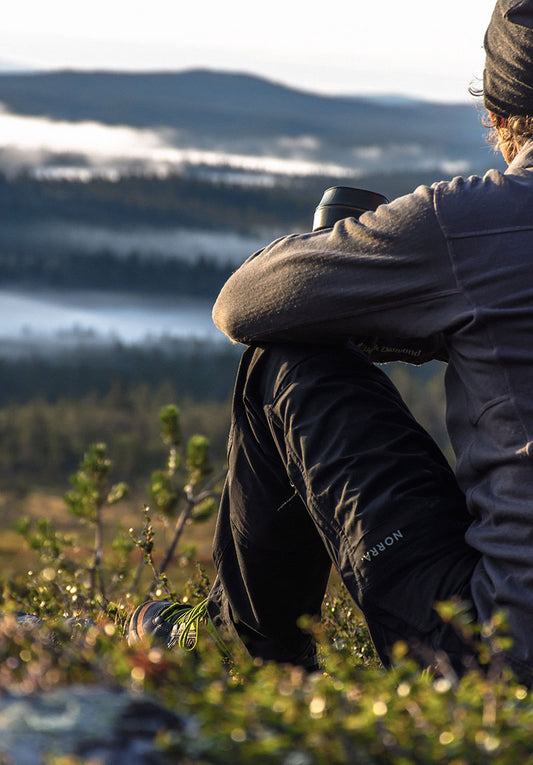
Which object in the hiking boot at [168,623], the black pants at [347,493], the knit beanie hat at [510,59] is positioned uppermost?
the knit beanie hat at [510,59]

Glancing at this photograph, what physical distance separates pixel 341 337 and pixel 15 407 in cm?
9974

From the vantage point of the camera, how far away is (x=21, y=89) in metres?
117

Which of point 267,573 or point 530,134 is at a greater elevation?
point 530,134

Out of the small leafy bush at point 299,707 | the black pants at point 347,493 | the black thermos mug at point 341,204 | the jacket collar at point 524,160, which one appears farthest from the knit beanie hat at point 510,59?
the small leafy bush at point 299,707

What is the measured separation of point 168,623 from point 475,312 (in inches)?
62.3

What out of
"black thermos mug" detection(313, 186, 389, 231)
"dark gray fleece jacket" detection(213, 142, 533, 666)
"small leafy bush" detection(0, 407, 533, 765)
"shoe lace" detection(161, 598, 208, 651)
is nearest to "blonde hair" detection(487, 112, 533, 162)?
"dark gray fleece jacket" detection(213, 142, 533, 666)

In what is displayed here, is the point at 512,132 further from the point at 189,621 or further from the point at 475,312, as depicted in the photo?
the point at 189,621

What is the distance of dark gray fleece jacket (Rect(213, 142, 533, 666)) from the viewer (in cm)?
205

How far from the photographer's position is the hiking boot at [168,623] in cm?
289

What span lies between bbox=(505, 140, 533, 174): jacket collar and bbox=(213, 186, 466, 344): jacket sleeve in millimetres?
274

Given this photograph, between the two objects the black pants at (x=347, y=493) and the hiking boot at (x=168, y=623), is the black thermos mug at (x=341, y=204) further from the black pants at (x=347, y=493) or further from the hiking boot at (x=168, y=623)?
the hiking boot at (x=168, y=623)

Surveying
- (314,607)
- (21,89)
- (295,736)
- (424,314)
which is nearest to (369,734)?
(295,736)

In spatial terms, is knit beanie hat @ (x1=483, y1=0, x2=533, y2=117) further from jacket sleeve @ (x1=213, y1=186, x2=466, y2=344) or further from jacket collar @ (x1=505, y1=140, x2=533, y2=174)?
jacket sleeve @ (x1=213, y1=186, x2=466, y2=344)

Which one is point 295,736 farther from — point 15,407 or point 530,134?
point 15,407
